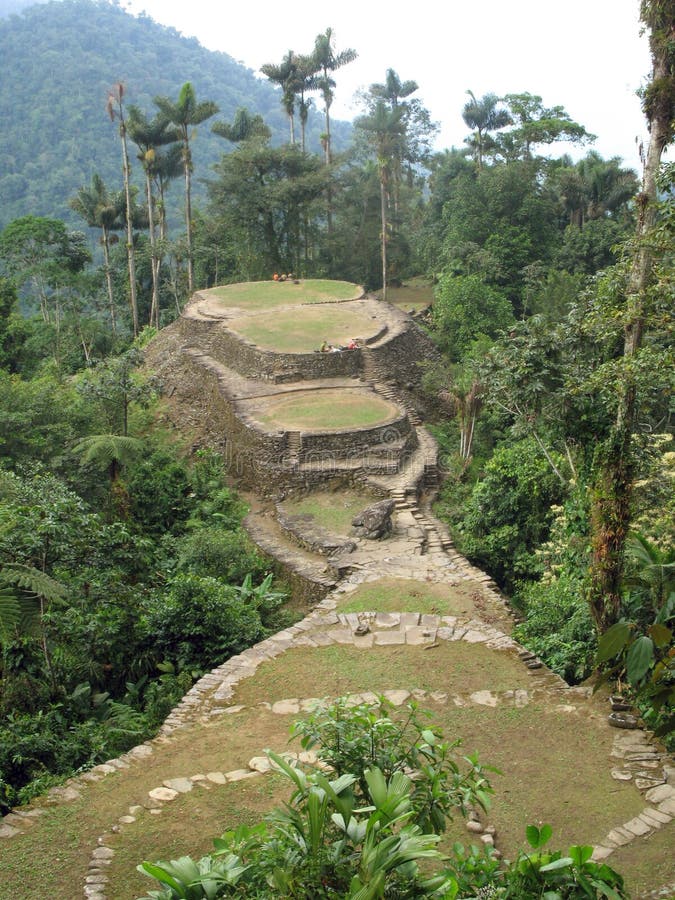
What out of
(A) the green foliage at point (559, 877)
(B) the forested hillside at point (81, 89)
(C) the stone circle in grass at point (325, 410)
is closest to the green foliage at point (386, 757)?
(A) the green foliage at point (559, 877)

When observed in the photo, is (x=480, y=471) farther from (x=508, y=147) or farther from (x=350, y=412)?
(x=508, y=147)

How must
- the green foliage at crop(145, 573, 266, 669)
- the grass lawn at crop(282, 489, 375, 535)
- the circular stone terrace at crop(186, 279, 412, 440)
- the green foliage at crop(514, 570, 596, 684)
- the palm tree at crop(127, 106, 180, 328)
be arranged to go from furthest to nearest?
the palm tree at crop(127, 106, 180, 328)
the circular stone terrace at crop(186, 279, 412, 440)
the grass lawn at crop(282, 489, 375, 535)
the green foliage at crop(145, 573, 266, 669)
the green foliage at crop(514, 570, 596, 684)

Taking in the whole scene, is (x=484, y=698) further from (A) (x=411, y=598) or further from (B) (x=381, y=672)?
(A) (x=411, y=598)

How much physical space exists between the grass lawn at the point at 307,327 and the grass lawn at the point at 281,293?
1.04 m

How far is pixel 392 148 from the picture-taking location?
119 feet

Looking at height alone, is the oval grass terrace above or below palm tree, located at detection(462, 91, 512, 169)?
below

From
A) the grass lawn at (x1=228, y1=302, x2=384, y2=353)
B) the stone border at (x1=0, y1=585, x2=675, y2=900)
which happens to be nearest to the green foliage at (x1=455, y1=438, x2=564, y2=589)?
the stone border at (x1=0, y1=585, x2=675, y2=900)

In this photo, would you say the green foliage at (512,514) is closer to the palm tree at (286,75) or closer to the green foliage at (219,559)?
the green foliage at (219,559)

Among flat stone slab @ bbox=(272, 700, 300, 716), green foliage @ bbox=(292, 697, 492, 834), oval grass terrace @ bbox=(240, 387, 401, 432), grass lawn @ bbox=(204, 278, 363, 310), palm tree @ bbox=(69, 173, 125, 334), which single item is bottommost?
flat stone slab @ bbox=(272, 700, 300, 716)

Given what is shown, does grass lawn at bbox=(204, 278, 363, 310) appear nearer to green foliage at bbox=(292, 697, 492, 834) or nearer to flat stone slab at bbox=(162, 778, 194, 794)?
flat stone slab at bbox=(162, 778, 194, 794)

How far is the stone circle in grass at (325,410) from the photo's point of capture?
15273 mm

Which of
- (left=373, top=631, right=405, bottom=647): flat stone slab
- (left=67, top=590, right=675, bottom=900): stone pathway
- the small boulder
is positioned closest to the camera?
(left=67, top=590, right=675, bottom=900): stone pathway

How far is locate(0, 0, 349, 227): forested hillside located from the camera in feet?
145

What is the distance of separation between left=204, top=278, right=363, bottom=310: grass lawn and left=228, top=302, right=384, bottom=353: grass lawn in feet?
3.40
